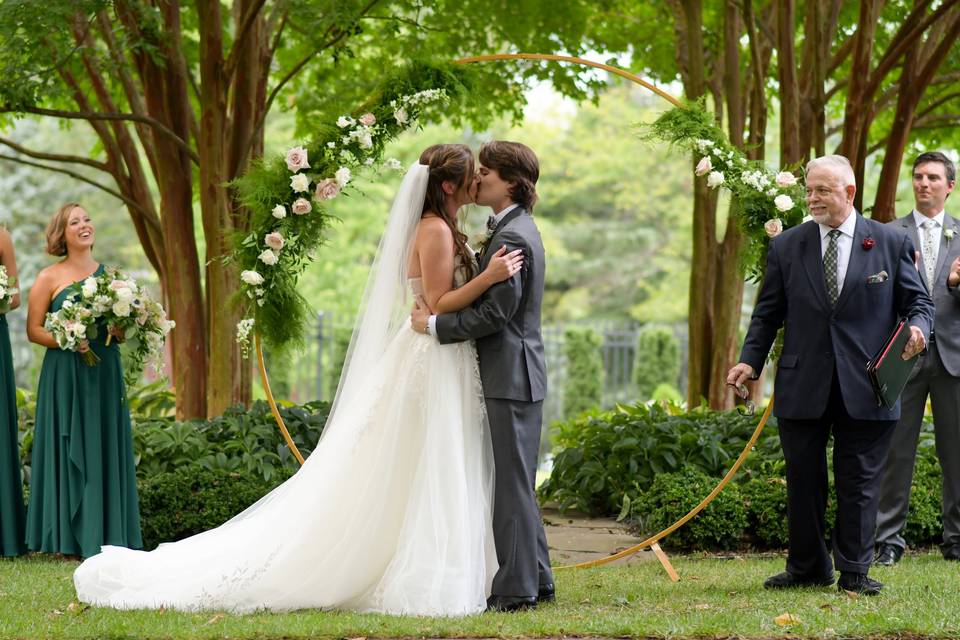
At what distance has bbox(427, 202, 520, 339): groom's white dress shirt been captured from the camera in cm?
552

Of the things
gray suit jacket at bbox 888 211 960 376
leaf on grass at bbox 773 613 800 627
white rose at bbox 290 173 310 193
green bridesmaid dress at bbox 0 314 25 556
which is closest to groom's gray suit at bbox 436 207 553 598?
leaf on grass at bbox 773 613 800 627

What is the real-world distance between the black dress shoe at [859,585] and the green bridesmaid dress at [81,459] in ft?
13.9

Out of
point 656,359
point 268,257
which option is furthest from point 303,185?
point 656,359

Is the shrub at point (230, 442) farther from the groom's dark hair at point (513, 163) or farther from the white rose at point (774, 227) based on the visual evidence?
the white rose at point (774, 227)

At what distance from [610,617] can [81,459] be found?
3.68 meters

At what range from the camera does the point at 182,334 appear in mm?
10305

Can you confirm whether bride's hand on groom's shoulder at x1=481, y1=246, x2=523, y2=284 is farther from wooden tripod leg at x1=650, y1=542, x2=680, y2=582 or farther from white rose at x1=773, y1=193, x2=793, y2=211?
wooden tripod leg at x1=650, y1=542, x2=680, y2=582

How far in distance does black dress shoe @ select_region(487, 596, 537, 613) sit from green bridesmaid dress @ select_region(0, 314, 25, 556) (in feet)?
11.5

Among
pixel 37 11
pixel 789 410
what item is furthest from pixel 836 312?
pixel 37 11

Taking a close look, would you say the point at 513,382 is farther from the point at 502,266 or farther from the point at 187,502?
the point at 187,502

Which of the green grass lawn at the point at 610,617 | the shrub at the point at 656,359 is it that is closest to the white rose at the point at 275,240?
the green grass lawn at the point at 610,617

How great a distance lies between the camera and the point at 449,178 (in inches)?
220

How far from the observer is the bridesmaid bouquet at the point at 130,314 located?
22.5 feet

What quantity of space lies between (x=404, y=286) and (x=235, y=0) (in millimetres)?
5367
